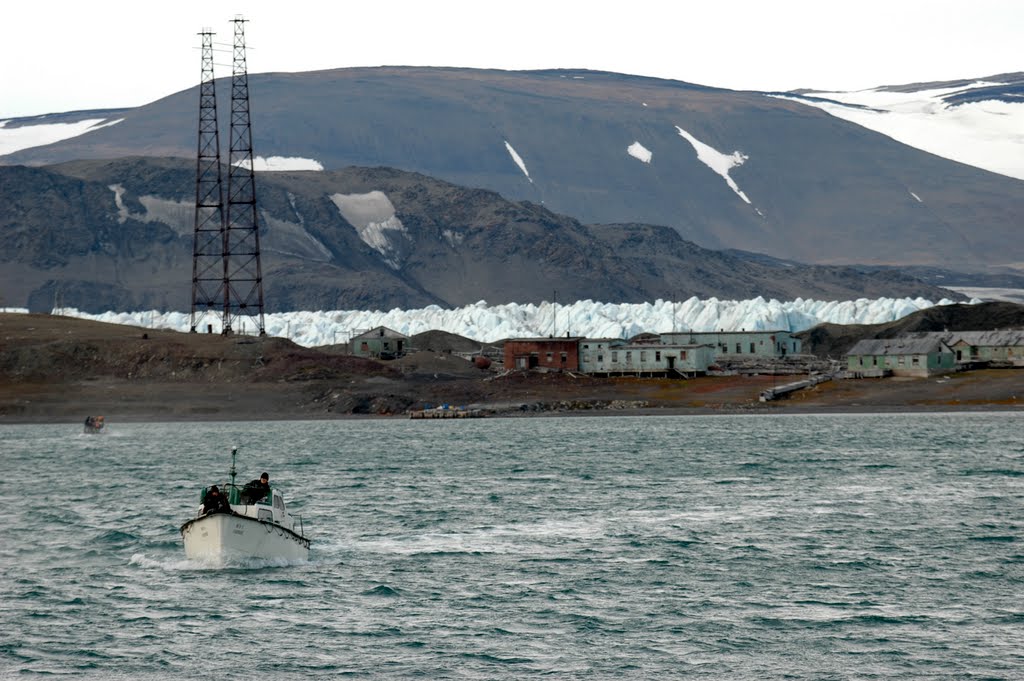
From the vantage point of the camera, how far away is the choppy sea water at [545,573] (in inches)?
1438

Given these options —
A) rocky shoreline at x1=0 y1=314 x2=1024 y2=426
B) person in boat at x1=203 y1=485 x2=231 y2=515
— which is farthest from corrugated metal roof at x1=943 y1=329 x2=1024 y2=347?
person in boat at x1=203 y1=485 x2=231 y2=515

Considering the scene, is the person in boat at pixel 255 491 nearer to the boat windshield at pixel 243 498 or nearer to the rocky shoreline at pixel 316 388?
the boat windshield at pixel 243 498

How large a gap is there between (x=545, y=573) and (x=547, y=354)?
106868mm

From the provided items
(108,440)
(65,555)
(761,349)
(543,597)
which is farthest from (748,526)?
(761,349)

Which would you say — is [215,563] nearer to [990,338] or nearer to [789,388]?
[789,388]

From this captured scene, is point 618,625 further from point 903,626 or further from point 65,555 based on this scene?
point 65,555

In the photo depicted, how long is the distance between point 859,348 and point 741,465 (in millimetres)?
65682

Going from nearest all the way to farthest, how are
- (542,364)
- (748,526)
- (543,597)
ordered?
1. (543,597)
2. (748,526)
3. (542,364)

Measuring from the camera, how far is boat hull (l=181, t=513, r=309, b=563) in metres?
47.0

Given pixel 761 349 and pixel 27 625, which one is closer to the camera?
pixel 27 625

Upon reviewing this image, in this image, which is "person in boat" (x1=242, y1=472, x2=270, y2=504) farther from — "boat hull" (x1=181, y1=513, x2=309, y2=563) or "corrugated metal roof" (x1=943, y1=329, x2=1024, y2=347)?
"corrugated metal roof" (x1=943, y1=329, x2=1024, y2=347)

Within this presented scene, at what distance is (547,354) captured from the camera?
154625 millimetres

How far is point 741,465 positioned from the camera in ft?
279

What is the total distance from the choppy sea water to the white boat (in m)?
0.73
